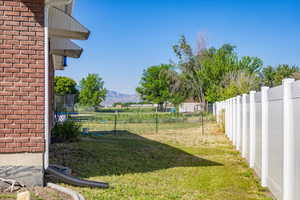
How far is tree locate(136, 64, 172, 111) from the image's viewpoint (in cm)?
9144

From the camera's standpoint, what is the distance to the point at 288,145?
4688mm

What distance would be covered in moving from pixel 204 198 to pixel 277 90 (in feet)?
6.66

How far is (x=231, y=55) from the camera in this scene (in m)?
50.9

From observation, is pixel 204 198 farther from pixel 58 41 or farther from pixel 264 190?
pixel 58 41

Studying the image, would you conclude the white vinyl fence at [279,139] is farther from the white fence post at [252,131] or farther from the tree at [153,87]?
the tree at [153,87]

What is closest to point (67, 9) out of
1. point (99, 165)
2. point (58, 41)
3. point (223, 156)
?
point (58, 41)

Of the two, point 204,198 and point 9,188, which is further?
point 204,198

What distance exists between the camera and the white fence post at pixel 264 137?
6504mm

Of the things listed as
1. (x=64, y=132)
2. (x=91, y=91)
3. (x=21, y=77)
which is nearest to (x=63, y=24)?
(x=21, y=77)

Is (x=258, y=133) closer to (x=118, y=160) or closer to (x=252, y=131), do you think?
(x=252, y=131)

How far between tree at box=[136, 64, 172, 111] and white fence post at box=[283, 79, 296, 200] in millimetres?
84372

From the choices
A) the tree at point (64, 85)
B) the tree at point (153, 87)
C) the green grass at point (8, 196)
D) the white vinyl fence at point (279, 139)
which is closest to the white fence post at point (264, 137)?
the white vinyl fence at point (279, 139)

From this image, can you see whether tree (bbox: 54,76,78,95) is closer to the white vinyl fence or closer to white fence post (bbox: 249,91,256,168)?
white fence post (bbox: 249,91,256,168)

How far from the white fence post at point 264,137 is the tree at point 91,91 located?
272ft
